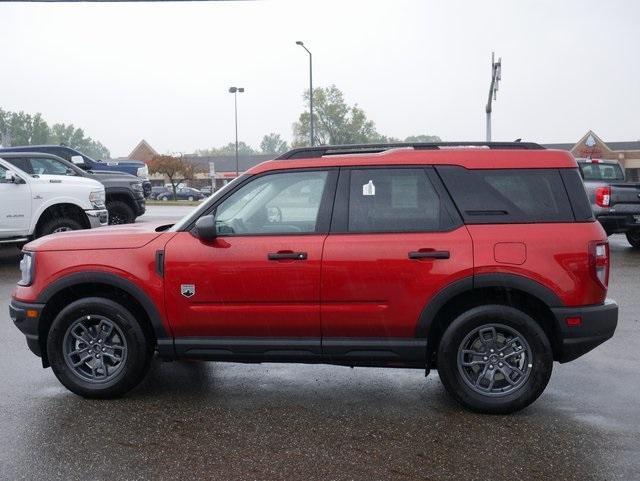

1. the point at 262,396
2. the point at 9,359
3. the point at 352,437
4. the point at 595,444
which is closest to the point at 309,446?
the point at 352,437

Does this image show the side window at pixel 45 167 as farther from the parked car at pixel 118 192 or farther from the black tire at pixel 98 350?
the black tire at pixel 98 350

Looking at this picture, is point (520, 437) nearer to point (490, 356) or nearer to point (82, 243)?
point (490, 356)

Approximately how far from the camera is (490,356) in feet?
15.7

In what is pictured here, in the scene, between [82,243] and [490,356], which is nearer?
[490,356]

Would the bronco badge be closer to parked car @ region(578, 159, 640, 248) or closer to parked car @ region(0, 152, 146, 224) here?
parked car @ region(578, 159, 640, 248)

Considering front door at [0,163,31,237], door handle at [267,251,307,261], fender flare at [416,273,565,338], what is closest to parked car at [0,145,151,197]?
front door at [0,163,31,237]

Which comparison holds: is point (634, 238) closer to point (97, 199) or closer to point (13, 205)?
point (97, 199)

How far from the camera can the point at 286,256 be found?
480cm

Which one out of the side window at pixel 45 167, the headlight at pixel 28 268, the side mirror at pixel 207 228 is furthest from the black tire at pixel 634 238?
the headlight at pixel 28 268

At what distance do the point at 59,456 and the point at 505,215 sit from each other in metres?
3.19

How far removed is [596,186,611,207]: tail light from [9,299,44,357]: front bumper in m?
10.6

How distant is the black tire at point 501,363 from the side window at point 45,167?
12405 mm

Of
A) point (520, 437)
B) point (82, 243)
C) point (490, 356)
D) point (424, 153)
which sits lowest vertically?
point (520, 437)

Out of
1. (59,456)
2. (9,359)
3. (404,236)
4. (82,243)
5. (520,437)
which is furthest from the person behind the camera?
(9,359)
